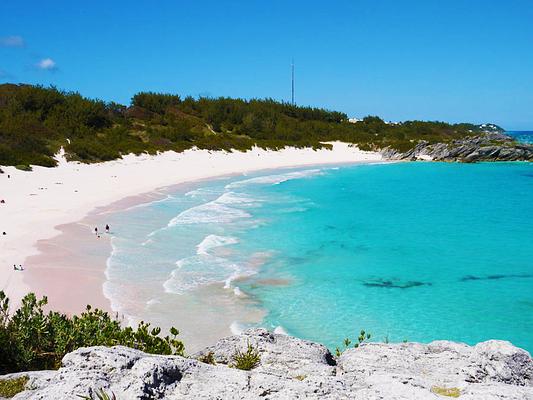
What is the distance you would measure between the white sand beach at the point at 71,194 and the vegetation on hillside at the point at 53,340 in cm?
461

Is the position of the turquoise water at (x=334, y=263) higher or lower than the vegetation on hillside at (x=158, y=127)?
lower

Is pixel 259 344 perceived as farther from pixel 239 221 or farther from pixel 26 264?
pixel 239 221

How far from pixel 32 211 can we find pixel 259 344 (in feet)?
60.7

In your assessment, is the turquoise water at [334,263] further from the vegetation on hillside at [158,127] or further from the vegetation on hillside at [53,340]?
the vegetation on hillside at [158,127]

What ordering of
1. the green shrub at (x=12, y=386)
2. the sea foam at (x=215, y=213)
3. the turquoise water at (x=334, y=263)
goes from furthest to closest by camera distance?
the sea foam at (x=215, y=213) < the turquoise water at (x=334, y=263) < the green shrub at (x=12, y=386)

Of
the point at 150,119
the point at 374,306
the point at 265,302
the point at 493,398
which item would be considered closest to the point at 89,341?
the point at 493,398

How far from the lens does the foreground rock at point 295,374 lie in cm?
330

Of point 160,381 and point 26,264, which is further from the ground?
point 160,381

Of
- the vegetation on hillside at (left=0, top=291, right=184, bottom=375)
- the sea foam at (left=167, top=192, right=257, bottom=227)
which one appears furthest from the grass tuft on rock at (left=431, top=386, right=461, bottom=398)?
the sea foam at (left=167, top=192, right=257, bottom=227)

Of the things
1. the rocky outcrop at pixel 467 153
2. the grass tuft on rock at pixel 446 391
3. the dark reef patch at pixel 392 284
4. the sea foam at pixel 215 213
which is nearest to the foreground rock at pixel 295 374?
the grass tuft on rock at pixel 446 391

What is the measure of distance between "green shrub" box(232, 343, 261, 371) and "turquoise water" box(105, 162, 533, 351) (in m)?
5.61

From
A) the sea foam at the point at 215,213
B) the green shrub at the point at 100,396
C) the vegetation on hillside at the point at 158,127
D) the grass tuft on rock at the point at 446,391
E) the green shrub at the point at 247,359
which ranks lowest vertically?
the sea foam at the point at 215,213

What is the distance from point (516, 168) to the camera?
55344mm

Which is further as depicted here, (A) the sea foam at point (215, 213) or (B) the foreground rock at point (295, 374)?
(A) the sea foam at point (215, 213)
